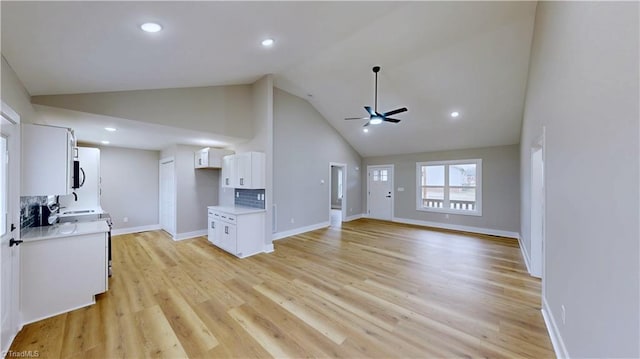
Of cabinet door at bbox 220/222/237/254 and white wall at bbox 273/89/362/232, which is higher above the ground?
white wall at bbox 273/89/362/232

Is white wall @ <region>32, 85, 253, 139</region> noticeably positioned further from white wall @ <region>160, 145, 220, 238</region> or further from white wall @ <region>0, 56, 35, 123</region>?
white wall @ <region>160, 145, 220, 238</region>

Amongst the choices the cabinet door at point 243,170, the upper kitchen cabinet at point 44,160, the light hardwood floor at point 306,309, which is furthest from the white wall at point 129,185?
the upper kitchen cabinet at point 44,160

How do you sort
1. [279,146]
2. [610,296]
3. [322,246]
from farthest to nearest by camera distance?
[279,146] → [322,246] → [610,296]

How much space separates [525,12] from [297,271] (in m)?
4.80

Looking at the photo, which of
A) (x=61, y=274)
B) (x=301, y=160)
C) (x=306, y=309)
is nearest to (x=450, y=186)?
(x=301, y=160)

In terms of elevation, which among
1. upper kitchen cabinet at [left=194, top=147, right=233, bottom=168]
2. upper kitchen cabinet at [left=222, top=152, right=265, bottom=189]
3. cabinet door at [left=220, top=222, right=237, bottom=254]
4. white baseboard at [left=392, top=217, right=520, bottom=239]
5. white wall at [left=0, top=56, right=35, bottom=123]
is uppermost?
white wall at [left=0, top=56, right=35, bottom=123]

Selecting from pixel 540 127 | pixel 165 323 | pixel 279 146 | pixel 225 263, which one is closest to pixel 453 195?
pixel 540 127

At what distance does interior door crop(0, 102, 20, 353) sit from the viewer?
2.04 m

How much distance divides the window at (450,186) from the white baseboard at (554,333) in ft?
15.4

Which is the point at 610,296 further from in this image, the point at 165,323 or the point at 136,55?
the point at 136,55

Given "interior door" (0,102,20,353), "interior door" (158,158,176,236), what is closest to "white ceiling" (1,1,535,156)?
"interior door" (0,102,20,353)

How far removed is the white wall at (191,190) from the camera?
19.1 feet

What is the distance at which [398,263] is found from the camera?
416 cm

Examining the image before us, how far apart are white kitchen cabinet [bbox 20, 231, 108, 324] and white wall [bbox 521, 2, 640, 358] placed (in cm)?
435
